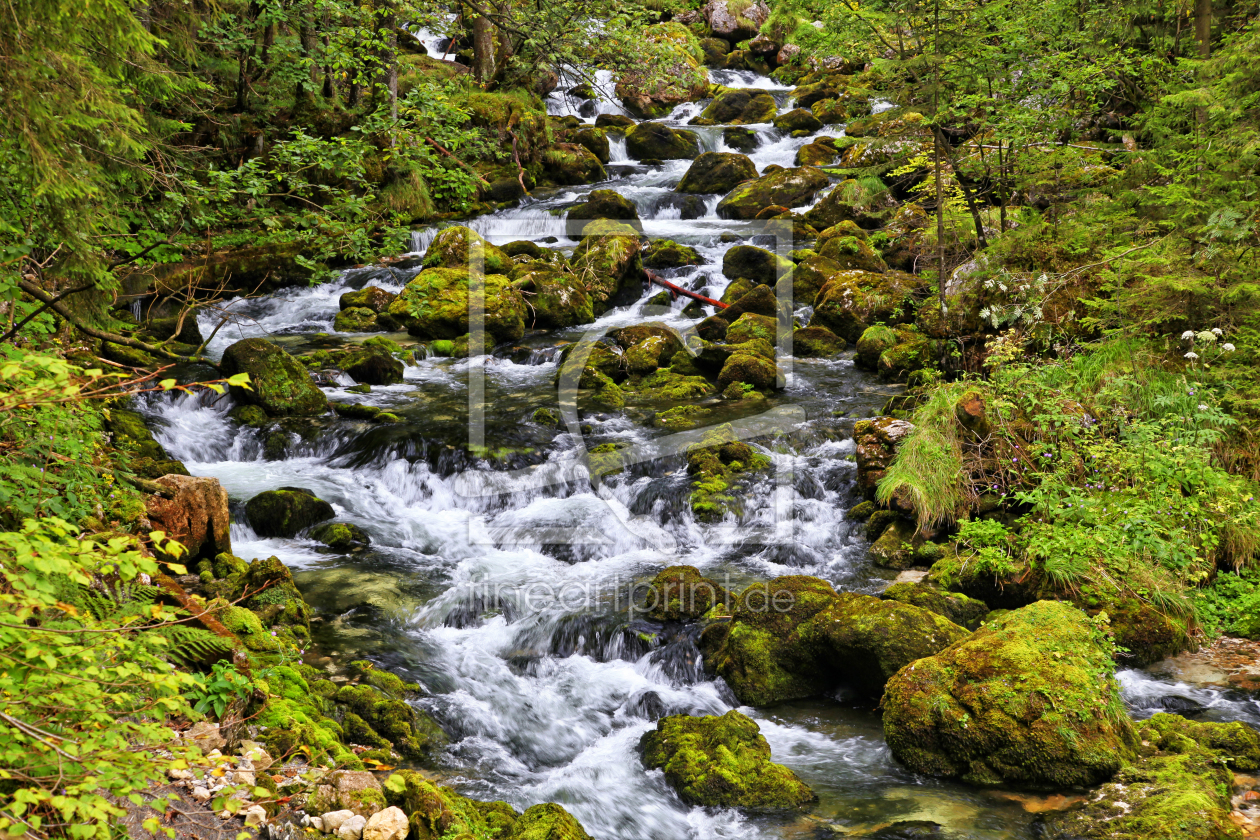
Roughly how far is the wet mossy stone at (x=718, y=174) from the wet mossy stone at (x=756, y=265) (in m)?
5.44

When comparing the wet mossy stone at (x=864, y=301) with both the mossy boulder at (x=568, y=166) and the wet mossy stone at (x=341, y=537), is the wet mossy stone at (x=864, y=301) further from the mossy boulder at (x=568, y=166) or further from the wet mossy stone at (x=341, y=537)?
the mossy boulder at (x=568, y=166)

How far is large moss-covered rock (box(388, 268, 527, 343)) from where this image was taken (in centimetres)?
1452

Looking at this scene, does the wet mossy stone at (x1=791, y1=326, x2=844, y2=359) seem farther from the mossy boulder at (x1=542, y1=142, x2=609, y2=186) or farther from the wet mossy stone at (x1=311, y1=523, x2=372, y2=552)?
the mossy boulder at (x1=542, y1=142, x2=609, y2=186)

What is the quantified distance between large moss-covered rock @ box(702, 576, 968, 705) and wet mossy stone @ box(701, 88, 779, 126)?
23696 millimetres

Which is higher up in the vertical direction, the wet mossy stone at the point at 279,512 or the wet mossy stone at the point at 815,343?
the wet mossy stone at the point at 815,343

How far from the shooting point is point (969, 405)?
833cm

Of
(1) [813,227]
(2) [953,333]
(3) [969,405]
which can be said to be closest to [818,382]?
(2) [953,333]

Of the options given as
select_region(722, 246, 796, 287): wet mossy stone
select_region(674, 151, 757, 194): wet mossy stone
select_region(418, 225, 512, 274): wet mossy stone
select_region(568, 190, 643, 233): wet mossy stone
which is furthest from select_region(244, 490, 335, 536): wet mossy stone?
select_region(674, 151, 757, 194): wet mossy stone

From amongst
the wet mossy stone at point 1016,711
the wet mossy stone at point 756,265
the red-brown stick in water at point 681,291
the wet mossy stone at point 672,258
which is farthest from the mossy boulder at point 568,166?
the wet mossy stone at point 1016,711

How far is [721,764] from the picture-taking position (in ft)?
16.1

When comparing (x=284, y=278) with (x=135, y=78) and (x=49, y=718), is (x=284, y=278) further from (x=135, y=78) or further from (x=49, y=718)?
(x=49, y=718)

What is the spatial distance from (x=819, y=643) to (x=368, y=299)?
12.6 metres

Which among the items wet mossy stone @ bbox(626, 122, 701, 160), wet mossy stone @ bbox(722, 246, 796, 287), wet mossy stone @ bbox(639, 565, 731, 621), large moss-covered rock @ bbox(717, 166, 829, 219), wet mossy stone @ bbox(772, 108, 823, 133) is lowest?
wet mossy stone @ bbox(639, 565, 731, 621)

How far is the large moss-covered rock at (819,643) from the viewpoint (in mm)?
5703
